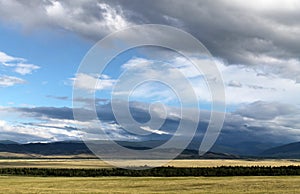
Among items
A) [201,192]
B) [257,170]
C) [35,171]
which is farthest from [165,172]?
[201,192]

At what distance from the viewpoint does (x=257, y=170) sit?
519 ft

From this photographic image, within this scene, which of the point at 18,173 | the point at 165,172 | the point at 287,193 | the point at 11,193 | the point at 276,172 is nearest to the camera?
the point at 287,193

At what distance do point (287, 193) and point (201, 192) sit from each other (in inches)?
546

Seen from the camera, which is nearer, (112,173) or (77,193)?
→ (77,193)

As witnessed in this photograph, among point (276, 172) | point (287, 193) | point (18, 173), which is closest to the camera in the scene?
point (287, 193)

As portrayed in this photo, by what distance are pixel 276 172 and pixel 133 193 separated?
9906 centimetres

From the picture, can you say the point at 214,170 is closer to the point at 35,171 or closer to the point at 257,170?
the point at 257,170

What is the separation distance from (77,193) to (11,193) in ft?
34.2

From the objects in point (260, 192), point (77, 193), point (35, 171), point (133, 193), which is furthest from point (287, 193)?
point (35, 171)

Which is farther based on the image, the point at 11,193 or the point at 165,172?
the point at 165,172

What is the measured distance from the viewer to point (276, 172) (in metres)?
154

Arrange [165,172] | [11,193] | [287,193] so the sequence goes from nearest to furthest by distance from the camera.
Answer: [287,193], [11,193], [165,172]

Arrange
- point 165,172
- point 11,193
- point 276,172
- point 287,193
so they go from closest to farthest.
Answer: point 287,193
point 11,193
point 276,172
point 165,172

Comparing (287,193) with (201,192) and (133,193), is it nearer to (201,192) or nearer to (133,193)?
(201,192)
